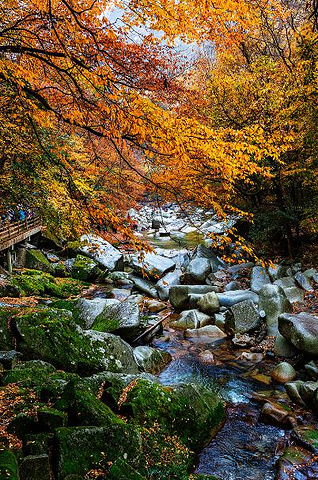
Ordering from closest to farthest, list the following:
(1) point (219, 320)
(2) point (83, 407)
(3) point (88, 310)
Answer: (2) point (83, 407)
(3) point (88, 310)
(1) point (219, 320)

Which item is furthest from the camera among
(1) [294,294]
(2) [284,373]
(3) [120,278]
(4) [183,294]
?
(3) [120,278]

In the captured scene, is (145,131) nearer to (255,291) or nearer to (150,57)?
(255,291)

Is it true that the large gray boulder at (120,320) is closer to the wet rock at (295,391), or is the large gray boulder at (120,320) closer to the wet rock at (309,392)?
the wet rock at (295,391)

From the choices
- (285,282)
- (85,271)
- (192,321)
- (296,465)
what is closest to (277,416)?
(296,465)

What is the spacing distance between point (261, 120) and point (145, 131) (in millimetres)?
8755

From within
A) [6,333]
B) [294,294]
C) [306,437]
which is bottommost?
[306,437]

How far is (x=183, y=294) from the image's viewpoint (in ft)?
38.4

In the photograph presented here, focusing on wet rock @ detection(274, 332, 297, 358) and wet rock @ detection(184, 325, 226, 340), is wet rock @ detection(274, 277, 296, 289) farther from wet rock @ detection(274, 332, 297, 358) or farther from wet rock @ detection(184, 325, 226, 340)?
wet rock @ detection(274, 332, 297, 358)

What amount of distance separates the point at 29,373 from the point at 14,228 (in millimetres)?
10628

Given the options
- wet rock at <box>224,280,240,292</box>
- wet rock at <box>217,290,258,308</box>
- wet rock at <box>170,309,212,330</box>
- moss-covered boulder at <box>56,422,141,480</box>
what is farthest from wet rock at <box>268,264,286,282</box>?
moss-covered boulder at <box>56,422,141,480</box>

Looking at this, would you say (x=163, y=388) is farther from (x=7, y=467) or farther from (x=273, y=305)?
(x=273, y=305)

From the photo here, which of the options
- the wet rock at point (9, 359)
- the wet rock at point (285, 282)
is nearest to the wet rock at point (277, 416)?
the wet rock at point (9, 359)

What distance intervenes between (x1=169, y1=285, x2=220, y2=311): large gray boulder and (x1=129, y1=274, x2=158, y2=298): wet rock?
164cm

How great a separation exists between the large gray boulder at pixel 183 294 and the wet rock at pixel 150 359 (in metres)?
3.73
